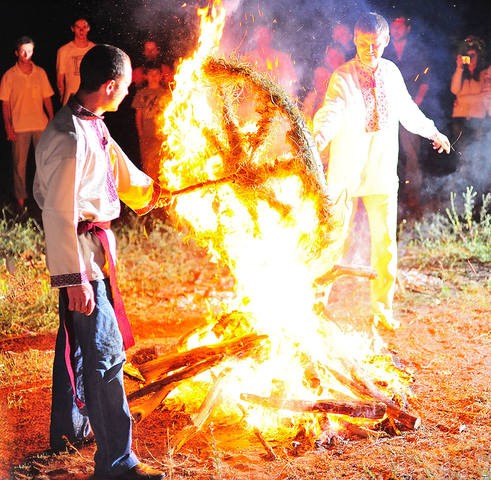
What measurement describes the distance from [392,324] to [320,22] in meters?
6.77

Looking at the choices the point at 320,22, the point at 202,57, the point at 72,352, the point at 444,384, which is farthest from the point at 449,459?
the point at 320,22

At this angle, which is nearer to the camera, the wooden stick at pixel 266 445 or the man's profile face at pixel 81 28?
the wooden stick at pixel 266 445

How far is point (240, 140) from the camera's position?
4.71 m

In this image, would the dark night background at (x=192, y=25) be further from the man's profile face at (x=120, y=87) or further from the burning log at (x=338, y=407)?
the burning log at (x=338, y=407)

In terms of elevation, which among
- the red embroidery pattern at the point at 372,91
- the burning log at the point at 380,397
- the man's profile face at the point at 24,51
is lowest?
the burning log at the point at 380,397

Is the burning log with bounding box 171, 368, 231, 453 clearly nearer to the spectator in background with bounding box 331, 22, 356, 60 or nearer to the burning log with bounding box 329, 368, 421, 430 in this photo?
the burning log with bounding box 329, 368, 421, 430

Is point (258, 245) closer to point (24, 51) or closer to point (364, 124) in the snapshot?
point (364, 124)

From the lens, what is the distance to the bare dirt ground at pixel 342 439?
3910 mm

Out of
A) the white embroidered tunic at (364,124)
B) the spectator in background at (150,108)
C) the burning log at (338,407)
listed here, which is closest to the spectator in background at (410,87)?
the spectator in background at (150,108)

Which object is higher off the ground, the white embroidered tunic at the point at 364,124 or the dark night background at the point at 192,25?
the dark night background at the point at 192,25

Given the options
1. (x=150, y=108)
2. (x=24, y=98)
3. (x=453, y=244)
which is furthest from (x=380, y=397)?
(x=24, y=98)

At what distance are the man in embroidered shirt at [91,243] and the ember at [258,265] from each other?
62 centimetres

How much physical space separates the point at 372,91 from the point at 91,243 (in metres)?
3.43


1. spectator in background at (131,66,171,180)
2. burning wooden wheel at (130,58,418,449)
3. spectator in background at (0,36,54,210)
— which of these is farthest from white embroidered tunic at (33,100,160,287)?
spectator in background at (0,36,54,210)
